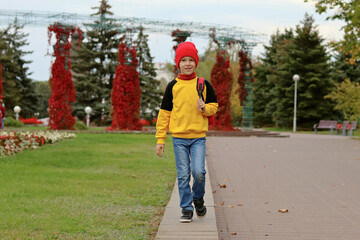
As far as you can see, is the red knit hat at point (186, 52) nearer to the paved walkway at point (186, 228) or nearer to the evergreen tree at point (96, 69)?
the paved walkway at point (186, 228)

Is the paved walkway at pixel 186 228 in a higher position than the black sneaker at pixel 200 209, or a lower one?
lower

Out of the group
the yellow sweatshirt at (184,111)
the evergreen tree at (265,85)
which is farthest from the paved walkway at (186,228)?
the evergreen tree at (265,85)

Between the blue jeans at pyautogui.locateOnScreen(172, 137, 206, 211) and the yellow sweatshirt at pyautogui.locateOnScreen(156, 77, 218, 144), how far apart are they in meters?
0.08

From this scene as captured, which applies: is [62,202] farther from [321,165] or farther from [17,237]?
[321,165]

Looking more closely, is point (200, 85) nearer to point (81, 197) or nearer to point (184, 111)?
point (184, 111)

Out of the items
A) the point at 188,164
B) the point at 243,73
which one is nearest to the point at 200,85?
the point at 188,164

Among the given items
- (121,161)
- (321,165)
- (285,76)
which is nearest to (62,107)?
(121,161)

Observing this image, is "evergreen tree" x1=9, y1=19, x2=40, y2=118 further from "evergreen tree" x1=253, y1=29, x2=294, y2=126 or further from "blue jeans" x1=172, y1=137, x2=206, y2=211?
"blue jeans" x1=172, y1=137, x2=206, y2=211

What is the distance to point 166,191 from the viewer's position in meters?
6.93

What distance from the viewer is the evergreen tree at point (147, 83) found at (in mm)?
43219

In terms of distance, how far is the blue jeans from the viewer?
471 centimetres

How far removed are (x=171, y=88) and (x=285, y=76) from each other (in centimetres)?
3863

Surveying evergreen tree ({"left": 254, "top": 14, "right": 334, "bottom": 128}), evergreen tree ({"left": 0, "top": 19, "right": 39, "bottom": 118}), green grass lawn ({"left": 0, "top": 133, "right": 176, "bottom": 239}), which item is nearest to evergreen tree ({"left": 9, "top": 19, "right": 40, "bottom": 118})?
evergreen tree ({"left": 0, "top": 19, "right": 39, "bottom": 118})

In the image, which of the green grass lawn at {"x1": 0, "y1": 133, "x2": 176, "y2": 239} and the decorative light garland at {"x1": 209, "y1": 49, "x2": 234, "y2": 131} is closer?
the green grass lawn at {"x1": 0, "y1": 133, "x2": 176, "y2": 239}
